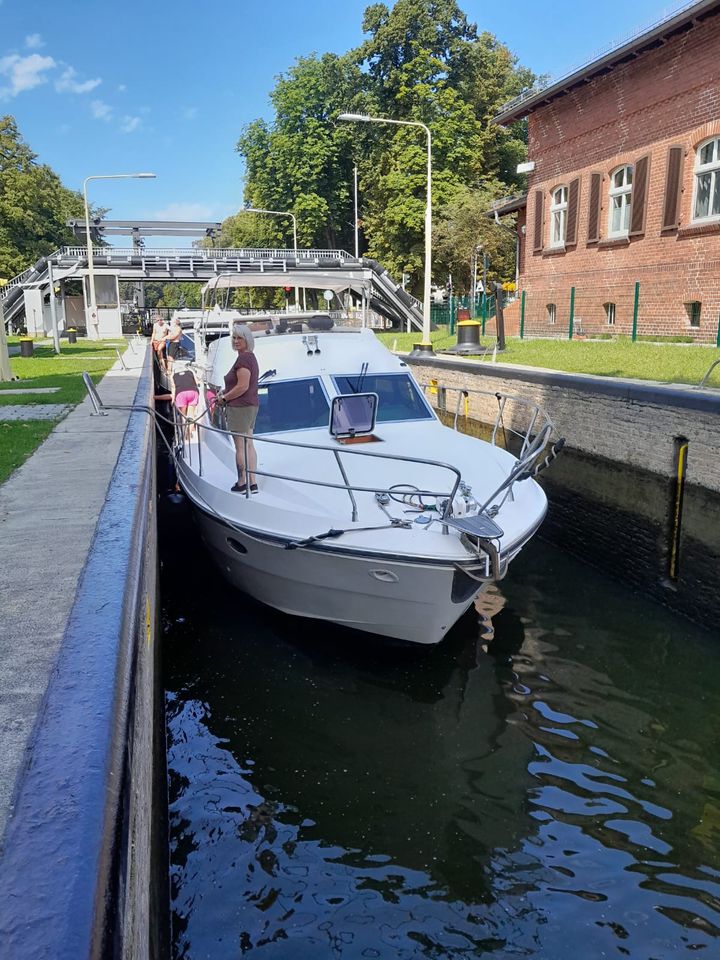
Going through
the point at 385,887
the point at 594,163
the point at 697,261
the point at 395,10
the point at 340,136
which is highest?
the point at 395,10

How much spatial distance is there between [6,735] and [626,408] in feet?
30.4

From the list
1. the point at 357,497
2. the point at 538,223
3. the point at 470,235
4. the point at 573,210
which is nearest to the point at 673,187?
the point at 573,210

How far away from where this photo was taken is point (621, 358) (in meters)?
15.4

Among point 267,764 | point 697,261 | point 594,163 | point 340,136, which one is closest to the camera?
point 267,764

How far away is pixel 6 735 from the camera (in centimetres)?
263

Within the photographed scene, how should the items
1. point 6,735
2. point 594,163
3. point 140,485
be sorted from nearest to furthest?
point 6,735, point 140,485, point 594,163

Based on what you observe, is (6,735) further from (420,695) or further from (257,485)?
(257,485)

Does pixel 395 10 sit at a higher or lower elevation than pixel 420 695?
higher

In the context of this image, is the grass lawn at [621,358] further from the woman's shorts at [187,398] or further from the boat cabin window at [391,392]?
the woman's shorts at [187,398]

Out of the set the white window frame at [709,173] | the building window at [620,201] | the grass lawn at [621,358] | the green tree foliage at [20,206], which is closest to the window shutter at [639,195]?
the building window at [620,201]

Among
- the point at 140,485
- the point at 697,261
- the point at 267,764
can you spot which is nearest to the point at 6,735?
the point at 267,764

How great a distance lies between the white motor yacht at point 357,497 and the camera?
5875 millimetres

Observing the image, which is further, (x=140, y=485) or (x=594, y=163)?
(x=594, y=163)

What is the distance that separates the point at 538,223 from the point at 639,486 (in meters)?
18.9
